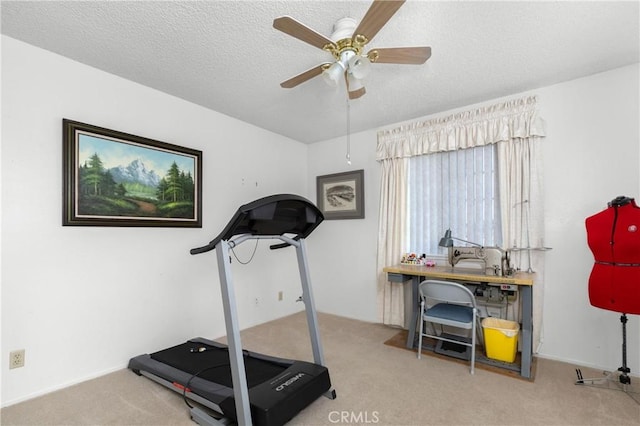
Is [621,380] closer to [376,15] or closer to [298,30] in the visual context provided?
[376,15]

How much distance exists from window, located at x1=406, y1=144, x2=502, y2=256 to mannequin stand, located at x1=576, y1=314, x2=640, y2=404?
1.14m

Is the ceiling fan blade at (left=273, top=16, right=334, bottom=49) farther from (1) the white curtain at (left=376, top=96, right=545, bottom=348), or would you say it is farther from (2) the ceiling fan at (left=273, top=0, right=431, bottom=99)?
(1) the white curtain at (left=376, top=96, right=545, bottom=348)

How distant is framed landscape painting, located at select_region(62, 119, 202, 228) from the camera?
234 cm

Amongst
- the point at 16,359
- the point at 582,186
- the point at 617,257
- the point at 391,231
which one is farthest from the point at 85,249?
the point at 582,186

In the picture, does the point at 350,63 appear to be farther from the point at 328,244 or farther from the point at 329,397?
the point at 328,244

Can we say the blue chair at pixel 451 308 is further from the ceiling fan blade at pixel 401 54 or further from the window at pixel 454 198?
the ceiling fan blade at pixel 401 54

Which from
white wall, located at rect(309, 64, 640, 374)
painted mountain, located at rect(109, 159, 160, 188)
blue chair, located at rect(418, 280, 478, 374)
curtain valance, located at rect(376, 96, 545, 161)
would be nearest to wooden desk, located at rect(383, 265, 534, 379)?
blue chair, located at rect(418, 280, 478, 374)

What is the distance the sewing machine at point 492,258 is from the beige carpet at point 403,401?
33.5 inches

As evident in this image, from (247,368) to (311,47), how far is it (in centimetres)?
247

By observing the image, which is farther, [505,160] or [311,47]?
[505,160]

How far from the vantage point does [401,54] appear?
1876mm

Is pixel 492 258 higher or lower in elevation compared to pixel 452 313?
higher

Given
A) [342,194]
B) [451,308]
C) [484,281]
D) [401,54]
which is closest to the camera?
[401,54]

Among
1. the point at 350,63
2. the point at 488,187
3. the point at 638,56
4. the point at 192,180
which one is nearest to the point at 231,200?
the point at 192,180
